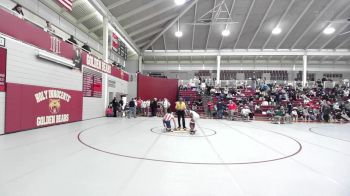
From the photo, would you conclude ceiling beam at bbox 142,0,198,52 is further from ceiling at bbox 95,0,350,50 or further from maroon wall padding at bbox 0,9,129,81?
maroon wall padding at bbox 0,9,129,81

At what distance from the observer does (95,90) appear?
15.6m

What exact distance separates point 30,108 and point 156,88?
1704cm

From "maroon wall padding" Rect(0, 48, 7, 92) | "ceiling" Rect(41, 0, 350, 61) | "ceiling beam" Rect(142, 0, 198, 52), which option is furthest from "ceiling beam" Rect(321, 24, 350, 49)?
"maroon wall padding" Rect(0, 48, 7, 92)

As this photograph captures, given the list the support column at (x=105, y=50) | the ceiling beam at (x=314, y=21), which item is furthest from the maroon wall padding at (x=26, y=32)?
the ceiling beam at (x=314, y=21)

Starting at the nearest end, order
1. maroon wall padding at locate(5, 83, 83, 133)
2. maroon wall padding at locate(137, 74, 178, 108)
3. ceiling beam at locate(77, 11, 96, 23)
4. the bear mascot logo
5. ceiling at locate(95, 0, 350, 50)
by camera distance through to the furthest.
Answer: maroon wall padding at locate(5, 83, 83, 133)
the bear mascot logo
ceiling beam at locate(77, 11, 96, 23)
ceiling at locate(95, 0, 350, 50)
maroon wall padding at locate(137, 74, 178, 108)

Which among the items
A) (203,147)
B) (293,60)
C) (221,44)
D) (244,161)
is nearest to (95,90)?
(203,147)

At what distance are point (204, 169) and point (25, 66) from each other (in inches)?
328

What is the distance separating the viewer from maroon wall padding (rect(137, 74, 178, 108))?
24.7m

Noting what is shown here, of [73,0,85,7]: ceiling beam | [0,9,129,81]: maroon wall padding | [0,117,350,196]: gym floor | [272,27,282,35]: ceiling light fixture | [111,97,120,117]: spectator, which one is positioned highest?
[272,27,282,35]: ceiling light fixture

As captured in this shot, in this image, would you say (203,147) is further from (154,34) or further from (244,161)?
(154,34)

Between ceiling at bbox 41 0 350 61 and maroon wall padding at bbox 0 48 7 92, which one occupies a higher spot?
ceiling at bbox 41 0 350 61

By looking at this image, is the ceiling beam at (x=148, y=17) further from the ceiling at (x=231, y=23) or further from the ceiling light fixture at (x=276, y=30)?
the ceiling light fixture at (x=276, y=30)

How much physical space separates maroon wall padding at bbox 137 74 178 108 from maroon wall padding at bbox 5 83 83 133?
12.6 metres

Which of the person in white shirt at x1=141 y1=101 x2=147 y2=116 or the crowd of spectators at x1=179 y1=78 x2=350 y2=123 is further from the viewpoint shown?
the person in white shirt at x1=141 y1=101 x2=147 y2=116
